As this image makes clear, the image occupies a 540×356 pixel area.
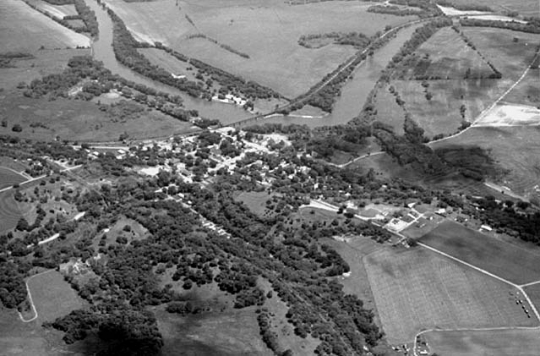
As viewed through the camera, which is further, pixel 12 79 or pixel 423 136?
pixel 12 79

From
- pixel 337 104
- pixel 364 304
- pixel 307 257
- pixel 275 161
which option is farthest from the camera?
pixel 337 104

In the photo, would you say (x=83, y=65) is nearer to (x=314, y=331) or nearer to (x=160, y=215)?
(x=160, y=215)

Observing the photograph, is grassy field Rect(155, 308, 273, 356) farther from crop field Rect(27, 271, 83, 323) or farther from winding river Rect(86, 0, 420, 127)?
winding river Rect(86, 0, 420, 127)

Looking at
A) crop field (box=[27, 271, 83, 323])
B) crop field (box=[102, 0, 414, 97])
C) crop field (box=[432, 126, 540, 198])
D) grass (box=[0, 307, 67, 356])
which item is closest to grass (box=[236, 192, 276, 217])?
crop field (box=[27, 271, 83, 323])

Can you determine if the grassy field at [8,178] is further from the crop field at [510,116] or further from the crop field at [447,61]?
the crop field at [447,61]

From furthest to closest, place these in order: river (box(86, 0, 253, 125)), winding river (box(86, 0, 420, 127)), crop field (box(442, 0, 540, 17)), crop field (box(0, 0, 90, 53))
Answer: crop field (box(442, 0, 540, 17)), crop field (box(0, 0, 90, 53)), river (box(86, 0, 253, 125)), winding river (box(86, 0, 420, 127))

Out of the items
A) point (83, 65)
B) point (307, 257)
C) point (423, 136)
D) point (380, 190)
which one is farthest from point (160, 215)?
point (83, 65)

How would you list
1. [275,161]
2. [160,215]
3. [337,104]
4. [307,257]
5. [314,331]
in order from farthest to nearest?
[337,104]
[275,161]
[160,215]
[307,257]
[314,331]

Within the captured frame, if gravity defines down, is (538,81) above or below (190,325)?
above
